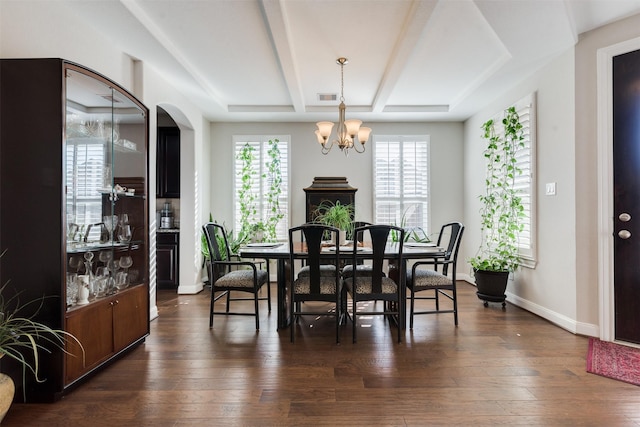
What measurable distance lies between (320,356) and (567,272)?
7.80 ft

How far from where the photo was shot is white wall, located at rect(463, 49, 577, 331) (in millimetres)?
3125

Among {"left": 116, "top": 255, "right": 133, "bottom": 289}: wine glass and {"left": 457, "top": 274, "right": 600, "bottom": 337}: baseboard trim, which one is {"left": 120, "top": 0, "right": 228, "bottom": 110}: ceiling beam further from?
A: {"left": 457, "top": 274, "right": 600, "bottom": 337}: baseboard trim

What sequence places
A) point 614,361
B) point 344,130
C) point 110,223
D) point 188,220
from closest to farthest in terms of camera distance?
point 614,361, point 110,223, point 344,130, point 188,220

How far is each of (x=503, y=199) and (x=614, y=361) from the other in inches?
83.8

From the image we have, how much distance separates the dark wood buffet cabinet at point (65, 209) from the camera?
1952 mm

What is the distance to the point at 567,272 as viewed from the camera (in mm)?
3189

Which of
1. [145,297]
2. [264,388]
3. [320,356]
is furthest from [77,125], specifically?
[320,356]

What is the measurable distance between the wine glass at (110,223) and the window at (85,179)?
0.05m

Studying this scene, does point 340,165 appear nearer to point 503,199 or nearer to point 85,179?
point 503,199

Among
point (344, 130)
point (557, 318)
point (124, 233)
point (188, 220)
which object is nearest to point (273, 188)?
point (188, 220)

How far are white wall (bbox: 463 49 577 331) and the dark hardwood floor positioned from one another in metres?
0.36

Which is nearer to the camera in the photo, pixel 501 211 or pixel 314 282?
pixel 314 282

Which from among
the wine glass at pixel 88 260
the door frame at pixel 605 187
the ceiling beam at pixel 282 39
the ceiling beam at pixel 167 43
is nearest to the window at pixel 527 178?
the door frame at pixel 605 187

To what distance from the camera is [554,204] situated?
3379 millimetres
